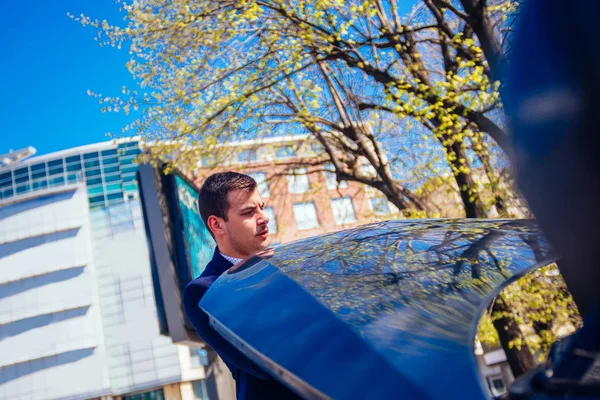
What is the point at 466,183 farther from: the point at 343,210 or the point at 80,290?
the point at 80,290

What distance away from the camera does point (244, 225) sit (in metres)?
1.75

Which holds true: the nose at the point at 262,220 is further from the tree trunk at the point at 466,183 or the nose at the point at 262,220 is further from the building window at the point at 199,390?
the building window at the point at 199,390

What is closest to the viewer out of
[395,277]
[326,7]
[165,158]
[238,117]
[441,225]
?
[395,277]

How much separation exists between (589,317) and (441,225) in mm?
521

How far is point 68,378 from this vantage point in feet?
121

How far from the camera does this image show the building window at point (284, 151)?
1234 cm

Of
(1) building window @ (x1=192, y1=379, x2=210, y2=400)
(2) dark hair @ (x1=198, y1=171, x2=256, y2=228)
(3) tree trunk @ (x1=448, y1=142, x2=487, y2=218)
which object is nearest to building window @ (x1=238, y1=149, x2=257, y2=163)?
(3) tree trunk @ (x1=448, y1=142, x2=487, y2=218)

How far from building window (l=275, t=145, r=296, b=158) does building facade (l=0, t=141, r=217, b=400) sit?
82.3 ft

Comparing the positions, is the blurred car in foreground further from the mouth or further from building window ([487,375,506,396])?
the mouth

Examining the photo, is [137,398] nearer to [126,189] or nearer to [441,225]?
[126,189]

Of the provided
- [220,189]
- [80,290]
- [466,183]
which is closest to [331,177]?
[466,183]

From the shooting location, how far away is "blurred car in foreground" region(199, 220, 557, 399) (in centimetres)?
72

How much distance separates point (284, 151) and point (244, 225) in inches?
430

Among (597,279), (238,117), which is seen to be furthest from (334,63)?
(597,279)
